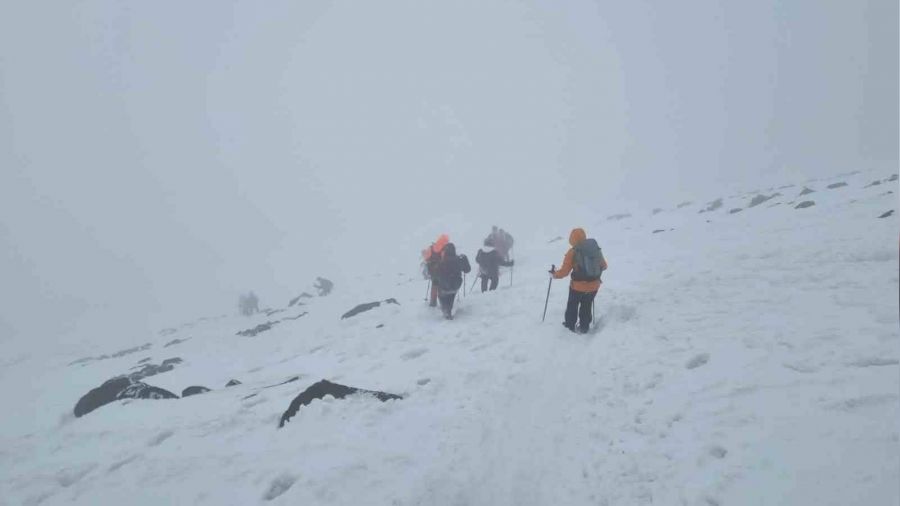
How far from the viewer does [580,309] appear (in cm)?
1084

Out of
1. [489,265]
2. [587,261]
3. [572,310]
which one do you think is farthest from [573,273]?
[489,265]

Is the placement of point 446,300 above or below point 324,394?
above

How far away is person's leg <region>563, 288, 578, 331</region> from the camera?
35.2ft

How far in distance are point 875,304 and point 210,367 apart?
20163 millimetres

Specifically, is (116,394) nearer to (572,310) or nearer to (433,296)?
(433,296)

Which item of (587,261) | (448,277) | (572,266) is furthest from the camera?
(448,277)

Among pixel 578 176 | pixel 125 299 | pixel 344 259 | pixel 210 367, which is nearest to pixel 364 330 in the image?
pixel 210 367

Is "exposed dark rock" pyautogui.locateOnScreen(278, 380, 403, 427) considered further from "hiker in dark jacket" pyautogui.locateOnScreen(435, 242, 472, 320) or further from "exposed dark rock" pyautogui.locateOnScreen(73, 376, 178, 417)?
"hiker in dark jacket" pyautogui.locateOnScreen(435, 242, 472, 320)

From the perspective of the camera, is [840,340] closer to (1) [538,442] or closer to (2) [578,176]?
(1) [538,442]

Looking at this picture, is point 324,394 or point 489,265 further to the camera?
point 489,265

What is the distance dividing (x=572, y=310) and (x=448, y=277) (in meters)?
4.34

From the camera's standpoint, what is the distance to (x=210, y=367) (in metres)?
17.5

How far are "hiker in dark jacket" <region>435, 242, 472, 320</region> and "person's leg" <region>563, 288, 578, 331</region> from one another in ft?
12.9

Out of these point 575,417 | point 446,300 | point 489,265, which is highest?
point 489,265
